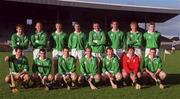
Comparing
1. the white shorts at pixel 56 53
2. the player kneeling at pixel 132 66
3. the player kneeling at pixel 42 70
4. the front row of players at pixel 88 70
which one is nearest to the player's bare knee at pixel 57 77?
the front row of players at pixel 88 70

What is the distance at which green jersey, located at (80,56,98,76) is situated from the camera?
10722mm

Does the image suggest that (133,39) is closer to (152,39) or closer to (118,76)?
(152,39)

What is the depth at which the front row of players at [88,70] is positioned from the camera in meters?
10.5

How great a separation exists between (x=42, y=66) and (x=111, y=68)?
1732 mm

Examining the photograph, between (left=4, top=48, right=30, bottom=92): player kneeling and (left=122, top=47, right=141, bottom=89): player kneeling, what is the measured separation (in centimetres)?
241

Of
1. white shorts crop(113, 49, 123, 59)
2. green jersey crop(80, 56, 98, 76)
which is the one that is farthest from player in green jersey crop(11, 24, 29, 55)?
white shorts crop(113, 49, 123, 59)

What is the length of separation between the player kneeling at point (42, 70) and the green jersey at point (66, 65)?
27 cm

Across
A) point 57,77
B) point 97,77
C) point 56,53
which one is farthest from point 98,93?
point 56,53

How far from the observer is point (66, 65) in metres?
10.7

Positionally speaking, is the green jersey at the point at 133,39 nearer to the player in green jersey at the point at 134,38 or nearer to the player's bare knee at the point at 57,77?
the player in green jersey at the point at 134,38

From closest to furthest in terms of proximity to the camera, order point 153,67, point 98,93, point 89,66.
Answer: point 98,93
point 89,66
point 153,67

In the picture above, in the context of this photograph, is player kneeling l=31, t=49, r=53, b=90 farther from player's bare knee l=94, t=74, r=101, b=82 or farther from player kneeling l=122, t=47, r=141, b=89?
player kneeling l=122, t=47, r=141, b=89

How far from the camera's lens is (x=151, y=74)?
10781 millimetres

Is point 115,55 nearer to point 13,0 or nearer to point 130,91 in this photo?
point 130,91
